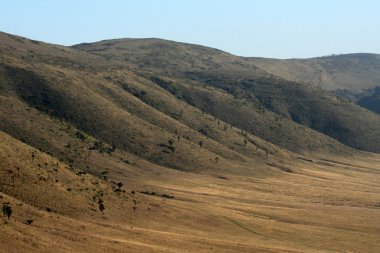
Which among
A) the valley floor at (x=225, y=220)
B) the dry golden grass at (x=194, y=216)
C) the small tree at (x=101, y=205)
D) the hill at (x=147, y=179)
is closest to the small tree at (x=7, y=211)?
the valley floor at (x=225, y=220)

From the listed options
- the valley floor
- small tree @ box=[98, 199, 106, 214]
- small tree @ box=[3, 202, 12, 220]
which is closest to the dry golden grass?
the valley floor

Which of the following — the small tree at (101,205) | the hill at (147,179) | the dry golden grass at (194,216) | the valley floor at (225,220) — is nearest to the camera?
Result: the valley floor at (225,220)

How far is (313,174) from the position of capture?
166 m

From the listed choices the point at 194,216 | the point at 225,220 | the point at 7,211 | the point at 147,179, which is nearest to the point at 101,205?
the point at 194,216

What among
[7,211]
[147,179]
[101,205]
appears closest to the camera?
[7,211]

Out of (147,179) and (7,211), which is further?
(147,179)

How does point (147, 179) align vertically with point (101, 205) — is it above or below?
below

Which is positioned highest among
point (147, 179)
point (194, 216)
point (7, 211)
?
point (7, 211)

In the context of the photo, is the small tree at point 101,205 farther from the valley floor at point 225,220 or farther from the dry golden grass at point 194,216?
the valley floor at point 225,220

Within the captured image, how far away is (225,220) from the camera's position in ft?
317

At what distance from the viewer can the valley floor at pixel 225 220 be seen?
232 ft

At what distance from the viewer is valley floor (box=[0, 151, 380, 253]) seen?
70.7 meters

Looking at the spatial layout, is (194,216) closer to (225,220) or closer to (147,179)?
(225,220)

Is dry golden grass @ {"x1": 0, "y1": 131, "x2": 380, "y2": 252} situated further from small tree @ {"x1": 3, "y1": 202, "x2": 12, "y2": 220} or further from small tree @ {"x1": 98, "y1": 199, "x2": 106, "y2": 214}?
small tree @ {"x1": 3, "y1": 202, "x2": 12, "y2": 220}
